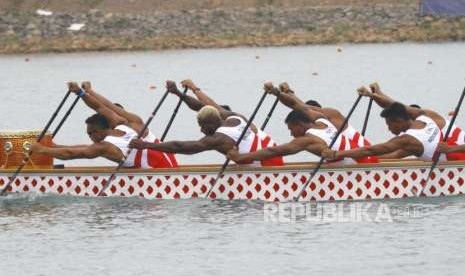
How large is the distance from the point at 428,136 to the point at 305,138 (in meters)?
1.65

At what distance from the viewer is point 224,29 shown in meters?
59.9

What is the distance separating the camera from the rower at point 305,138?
2105cm

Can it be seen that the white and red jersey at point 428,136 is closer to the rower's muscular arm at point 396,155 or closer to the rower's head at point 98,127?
the rower's muscular arm at point 396,155

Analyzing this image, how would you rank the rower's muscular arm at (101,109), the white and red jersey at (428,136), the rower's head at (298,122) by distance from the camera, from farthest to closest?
the rower's muscular arm at (101,109)
the rower's head at (298,122)
the white and red jersey at (428,136)

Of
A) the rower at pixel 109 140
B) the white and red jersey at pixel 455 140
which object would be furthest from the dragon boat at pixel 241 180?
the white and red jersey at pixel 455 140

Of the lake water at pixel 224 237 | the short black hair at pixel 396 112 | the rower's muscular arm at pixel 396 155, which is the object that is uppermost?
the short black hair at pixel 396 112

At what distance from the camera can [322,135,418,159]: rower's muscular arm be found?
2073 centimetres

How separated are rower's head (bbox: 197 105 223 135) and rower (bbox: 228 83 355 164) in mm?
411

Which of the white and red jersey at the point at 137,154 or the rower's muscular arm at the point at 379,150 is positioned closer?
the rower's muscular arm at the point at 379,150

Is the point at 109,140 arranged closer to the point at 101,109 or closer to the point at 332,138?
the point at 101,109

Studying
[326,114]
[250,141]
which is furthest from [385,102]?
[250,141]

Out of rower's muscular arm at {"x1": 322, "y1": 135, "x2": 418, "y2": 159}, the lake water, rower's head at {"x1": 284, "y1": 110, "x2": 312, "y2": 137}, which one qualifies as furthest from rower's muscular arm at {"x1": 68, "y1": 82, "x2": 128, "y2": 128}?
rower's muscular arm at {"x1": 322, "y1": 135, "x2": 418, "y2": 159}

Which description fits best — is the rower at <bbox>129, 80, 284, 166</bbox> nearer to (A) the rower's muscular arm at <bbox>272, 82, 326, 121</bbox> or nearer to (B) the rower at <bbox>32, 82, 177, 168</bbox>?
(B) the rower at <bbox>32, 82, 177, 168</bbox>

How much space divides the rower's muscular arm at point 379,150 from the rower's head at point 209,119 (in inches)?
62.0
